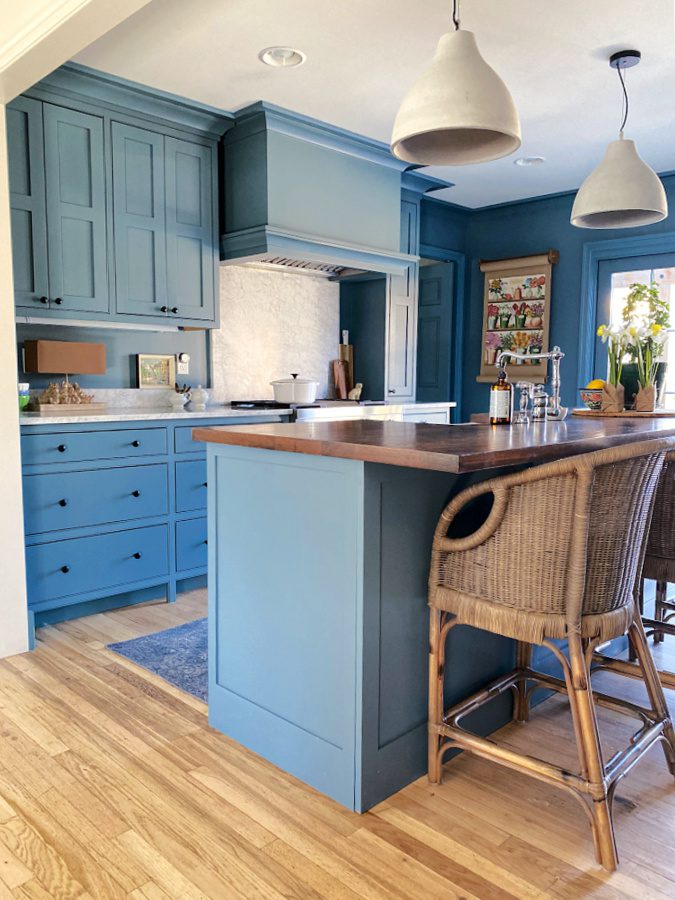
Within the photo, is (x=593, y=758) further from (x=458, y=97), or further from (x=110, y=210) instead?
(x=110, y=210)

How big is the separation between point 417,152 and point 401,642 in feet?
4.74

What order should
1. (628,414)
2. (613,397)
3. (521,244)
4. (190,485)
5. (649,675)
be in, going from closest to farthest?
(649,675) < (628,414) < (613,397) < (190,485) < (521,244)

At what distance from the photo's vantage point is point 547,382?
5820 millimetres

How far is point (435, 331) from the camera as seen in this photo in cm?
618

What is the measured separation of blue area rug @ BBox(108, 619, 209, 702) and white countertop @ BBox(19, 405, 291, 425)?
1.00 m

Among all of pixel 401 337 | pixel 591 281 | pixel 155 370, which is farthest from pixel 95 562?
pixel 591 281

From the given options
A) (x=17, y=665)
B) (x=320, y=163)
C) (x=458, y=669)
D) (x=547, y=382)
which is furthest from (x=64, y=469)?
(x=547, y=382)

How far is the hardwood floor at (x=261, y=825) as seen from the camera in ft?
5.21

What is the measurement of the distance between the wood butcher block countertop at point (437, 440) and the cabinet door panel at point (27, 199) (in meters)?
1.68

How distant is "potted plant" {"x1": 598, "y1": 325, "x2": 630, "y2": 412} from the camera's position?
11.0 ft

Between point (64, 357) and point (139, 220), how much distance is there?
819 millimetres

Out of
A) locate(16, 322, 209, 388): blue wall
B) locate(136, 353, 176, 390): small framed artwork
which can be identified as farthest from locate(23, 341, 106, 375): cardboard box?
locate(136, 353, 176, 390): small framed artwork

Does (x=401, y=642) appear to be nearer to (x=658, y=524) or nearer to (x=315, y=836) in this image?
(x=315, y=836)

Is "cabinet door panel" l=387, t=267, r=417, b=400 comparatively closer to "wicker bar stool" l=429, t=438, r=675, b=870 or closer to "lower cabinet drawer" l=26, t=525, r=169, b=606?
"lower cabinet drawer" l=26, t=525, r=169, b=606
